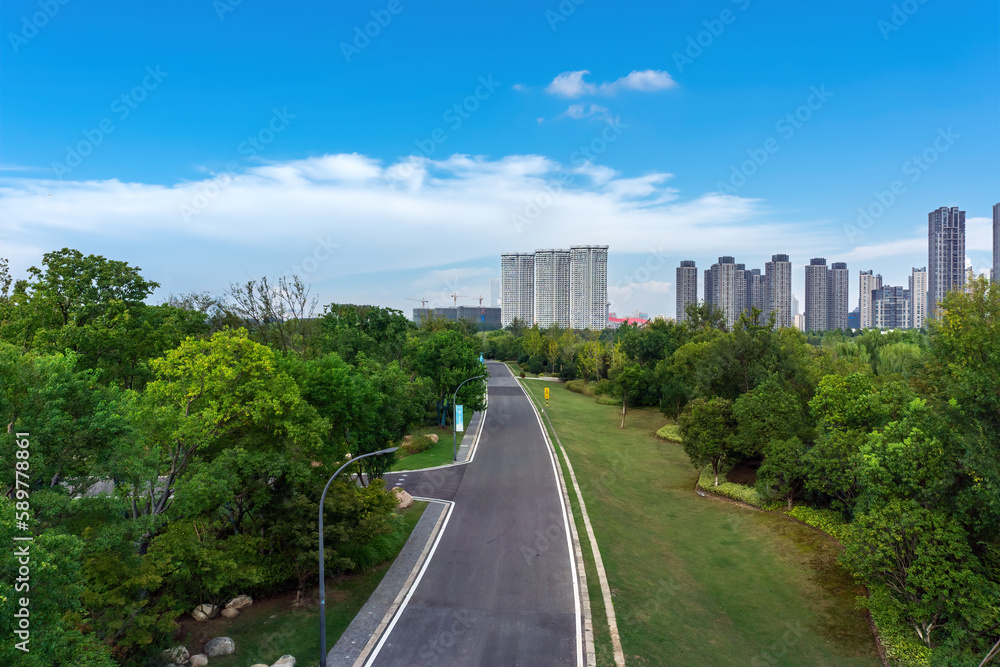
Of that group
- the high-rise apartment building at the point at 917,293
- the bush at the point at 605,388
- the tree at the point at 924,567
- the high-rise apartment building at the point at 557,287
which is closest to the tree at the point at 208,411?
the tree at the point at 924,567

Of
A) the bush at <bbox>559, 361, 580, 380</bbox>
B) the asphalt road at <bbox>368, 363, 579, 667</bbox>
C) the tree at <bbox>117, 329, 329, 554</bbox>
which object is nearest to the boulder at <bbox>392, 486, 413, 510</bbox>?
the asphalt road at <bbox>368, 363, 579, 667</bbox>

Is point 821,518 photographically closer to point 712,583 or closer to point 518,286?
point 712,583

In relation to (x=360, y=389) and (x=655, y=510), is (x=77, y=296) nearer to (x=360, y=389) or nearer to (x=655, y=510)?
(x=360, y=389)

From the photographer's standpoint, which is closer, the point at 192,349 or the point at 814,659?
the point at 814,659

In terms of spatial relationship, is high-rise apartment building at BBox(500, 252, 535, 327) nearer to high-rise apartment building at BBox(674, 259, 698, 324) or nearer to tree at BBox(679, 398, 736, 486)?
high-rise apartment building at BBox(674, 259, 698, 324)

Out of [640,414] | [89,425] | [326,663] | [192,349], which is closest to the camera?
[89,425]

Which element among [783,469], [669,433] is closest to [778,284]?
[669,433]

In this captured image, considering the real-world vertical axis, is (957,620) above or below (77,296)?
below

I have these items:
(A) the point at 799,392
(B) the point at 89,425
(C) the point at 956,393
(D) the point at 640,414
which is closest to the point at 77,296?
(B) the point at 89,425
